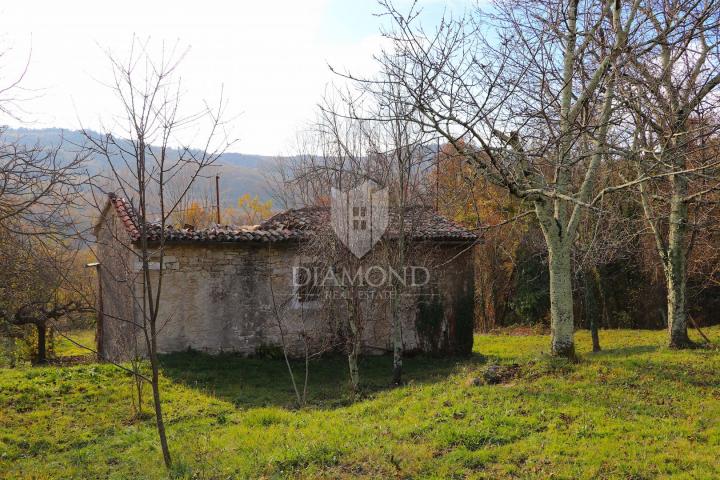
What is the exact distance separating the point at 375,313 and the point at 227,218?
2819 cm

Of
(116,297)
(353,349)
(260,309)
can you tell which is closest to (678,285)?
(353,349)

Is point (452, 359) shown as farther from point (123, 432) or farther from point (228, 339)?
point (123, 432)

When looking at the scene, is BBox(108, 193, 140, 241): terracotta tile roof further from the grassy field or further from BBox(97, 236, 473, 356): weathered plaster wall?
the grassy field

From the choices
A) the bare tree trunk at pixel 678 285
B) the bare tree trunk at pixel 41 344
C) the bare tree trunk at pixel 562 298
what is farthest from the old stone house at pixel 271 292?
the bare tree trunk at pixel 41 344

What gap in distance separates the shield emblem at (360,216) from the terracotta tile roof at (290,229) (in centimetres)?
22

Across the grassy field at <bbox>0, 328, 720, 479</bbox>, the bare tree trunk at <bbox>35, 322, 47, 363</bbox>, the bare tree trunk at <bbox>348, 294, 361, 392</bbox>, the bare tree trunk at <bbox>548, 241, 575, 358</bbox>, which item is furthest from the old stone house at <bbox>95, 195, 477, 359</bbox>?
the bare tree trunk at <bbox>35, 322, 47, 363</bbox>

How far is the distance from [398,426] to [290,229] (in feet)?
22.1

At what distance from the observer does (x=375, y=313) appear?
42.0ft

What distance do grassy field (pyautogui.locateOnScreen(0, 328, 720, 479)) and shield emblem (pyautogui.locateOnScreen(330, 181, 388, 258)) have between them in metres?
2.71

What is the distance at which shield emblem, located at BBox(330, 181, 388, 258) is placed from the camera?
A: 10.1m

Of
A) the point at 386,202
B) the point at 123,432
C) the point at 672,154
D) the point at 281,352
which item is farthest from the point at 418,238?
the point at 123,432

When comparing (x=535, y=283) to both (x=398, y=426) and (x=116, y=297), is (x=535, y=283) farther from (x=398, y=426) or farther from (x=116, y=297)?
(x=398, y=426)

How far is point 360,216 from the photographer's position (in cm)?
1084

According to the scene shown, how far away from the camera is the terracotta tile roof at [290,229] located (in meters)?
10.9
